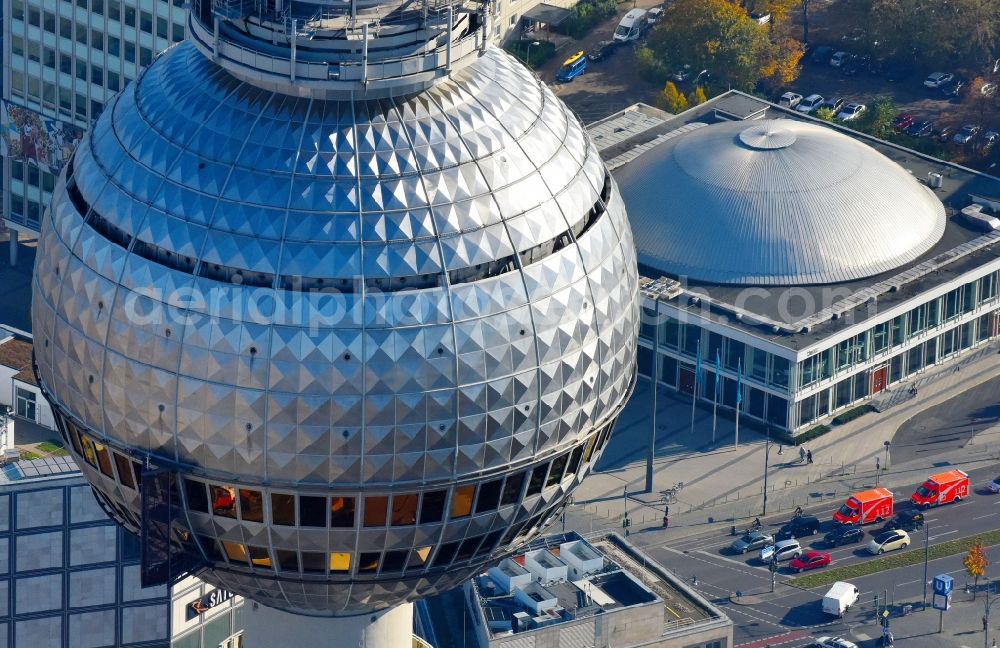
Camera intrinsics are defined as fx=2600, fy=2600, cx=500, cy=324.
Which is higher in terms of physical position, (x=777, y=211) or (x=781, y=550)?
(x=777, y=211)

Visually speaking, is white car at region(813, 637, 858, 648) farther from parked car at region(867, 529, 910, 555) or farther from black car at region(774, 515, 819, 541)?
black car at region(774, 515, 819, 541)

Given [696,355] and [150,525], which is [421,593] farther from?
[696,355]

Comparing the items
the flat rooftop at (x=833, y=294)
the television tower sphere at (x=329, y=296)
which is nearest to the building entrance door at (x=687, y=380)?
the flat rooftop at (x=833, y=294)

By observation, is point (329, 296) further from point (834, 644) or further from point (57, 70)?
point (57, 70)

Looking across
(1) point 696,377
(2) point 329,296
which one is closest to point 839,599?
(1) point 696,377

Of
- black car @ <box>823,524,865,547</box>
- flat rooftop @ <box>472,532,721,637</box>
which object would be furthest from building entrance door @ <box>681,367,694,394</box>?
flat rooftop @ <box>472,532,721,637</box>

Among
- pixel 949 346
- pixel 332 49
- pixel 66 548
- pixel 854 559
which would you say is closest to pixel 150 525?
pixel 332 49
